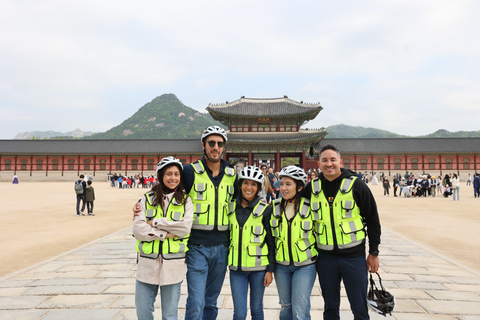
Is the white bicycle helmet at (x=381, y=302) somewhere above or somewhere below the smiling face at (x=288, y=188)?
below

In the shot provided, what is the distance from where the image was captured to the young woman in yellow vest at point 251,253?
2.70m

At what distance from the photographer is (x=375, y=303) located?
2652 mm

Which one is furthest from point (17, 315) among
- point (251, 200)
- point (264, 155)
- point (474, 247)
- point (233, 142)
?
point (264, 155)

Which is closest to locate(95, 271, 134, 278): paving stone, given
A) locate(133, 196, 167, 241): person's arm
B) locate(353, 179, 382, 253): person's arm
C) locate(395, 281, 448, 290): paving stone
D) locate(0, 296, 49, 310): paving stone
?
locate(0, 296, 49, 310): paving stone

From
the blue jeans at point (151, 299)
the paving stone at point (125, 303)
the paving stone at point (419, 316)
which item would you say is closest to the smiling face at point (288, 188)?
the blue jeans at point (151, 299)

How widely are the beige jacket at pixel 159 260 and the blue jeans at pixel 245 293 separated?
21.0 inches

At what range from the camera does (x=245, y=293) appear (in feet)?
9.04

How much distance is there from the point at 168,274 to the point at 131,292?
2.02 m

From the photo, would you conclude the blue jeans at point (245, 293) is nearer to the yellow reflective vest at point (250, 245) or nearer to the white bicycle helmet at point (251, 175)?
the yellow reflective vest at point (250, 245)

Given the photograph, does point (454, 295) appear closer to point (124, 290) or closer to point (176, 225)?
point (176, 225)

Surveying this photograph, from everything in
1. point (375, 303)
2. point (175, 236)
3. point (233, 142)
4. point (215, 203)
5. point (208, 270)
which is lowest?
point (375, 303)

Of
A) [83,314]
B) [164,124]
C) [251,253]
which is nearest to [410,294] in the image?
[251,253]

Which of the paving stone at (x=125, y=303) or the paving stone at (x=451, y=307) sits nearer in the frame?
the paving stone at (x=451, y=307)

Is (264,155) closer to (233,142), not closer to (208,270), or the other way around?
(233,142)
